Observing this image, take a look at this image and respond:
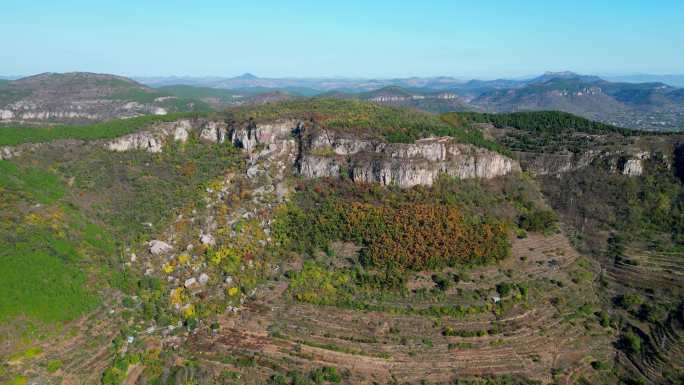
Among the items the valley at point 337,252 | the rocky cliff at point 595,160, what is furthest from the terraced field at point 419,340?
the rocky cliff at point 595,160

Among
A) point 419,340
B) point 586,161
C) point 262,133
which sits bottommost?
point 419,340

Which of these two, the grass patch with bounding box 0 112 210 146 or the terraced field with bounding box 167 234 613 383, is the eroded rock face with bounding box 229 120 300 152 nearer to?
the grass patch with bounding box 0 112 210 146

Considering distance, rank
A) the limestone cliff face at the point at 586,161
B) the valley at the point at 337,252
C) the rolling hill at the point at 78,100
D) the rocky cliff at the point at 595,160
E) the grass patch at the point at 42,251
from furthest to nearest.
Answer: the rolling hill at the point at 78,100, the limestone cliff face at the point at 586,161, the rocky cliff at the point at 595,160, the grass patch at the point at 42,251, the valley at the point at 337,252

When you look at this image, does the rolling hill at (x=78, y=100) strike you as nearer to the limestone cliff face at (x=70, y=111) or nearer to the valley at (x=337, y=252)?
the limestone cliff face at (x=70, y=111)

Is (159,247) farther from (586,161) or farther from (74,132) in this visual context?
(586,161)

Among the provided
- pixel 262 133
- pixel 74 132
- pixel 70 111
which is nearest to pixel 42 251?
pixel 74 132

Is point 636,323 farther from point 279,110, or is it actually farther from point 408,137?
point 279,110

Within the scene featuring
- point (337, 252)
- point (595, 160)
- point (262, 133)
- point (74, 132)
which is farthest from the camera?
point (262, 133)

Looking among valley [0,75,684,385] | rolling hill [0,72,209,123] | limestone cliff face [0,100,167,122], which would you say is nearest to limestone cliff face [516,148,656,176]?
valley [0,75,684,385]
